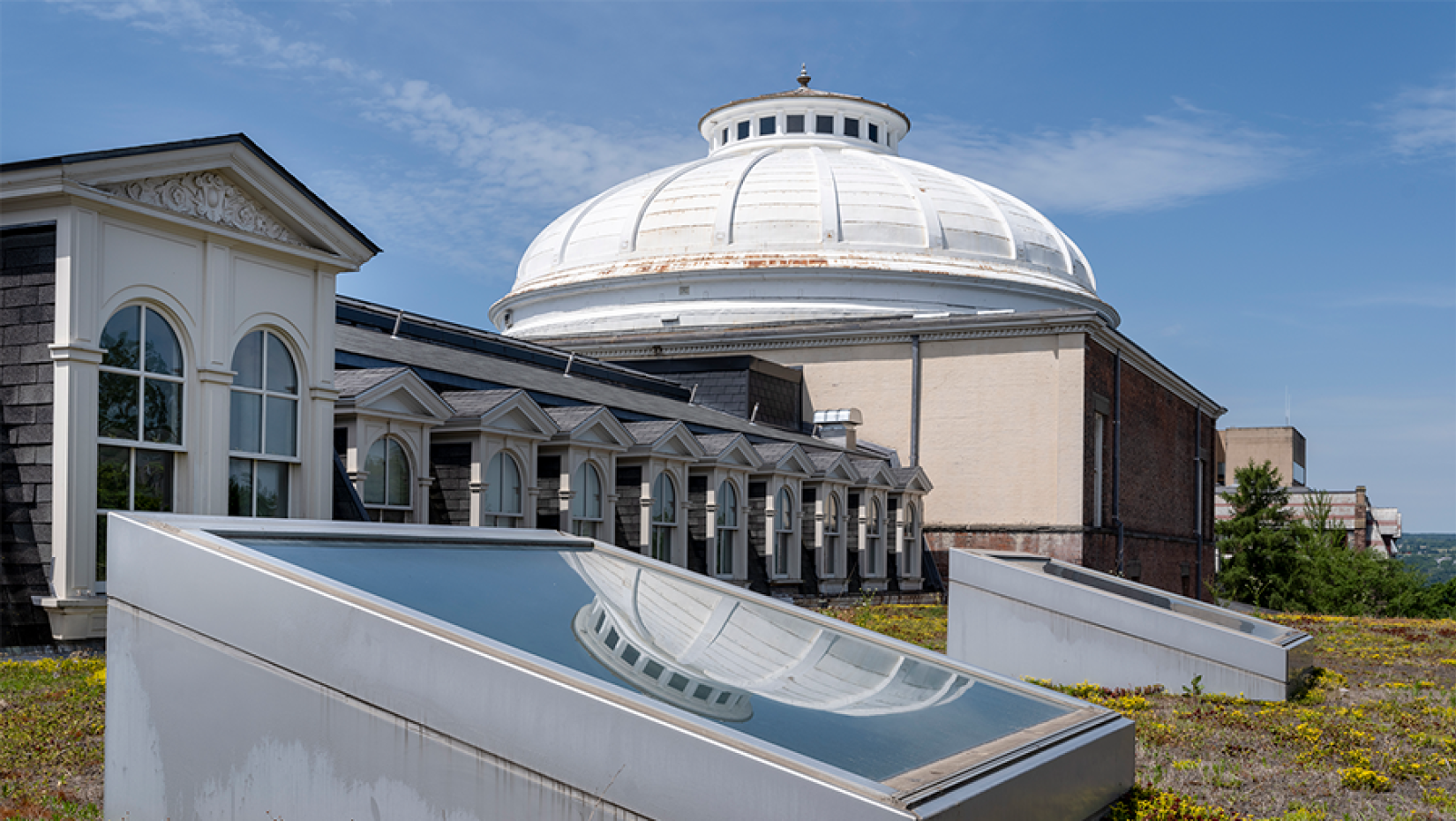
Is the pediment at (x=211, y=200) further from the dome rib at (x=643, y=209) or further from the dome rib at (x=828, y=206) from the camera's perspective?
the dome rib at (x=643, y=209)

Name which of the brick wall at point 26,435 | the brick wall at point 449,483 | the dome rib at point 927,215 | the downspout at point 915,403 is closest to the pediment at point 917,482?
the downspout at point 915,403

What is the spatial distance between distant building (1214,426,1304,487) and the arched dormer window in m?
68.5

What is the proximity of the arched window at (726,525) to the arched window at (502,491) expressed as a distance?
6894 millimetres

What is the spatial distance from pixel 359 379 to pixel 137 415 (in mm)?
5324

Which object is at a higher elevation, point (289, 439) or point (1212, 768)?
point (289, 439)

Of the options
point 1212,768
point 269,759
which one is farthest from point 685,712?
point 1212,768

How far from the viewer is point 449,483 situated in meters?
20.7

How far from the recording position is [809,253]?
48.6 meters

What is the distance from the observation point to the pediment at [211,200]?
13.4 m

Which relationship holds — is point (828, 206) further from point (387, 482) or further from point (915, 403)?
point (387, 482)

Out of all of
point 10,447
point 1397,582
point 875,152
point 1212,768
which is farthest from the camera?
point 875,152

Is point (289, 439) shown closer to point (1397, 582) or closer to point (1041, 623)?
point (1041, 623)

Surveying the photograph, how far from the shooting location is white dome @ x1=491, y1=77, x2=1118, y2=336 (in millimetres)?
48375

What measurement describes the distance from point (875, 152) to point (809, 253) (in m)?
13.9
